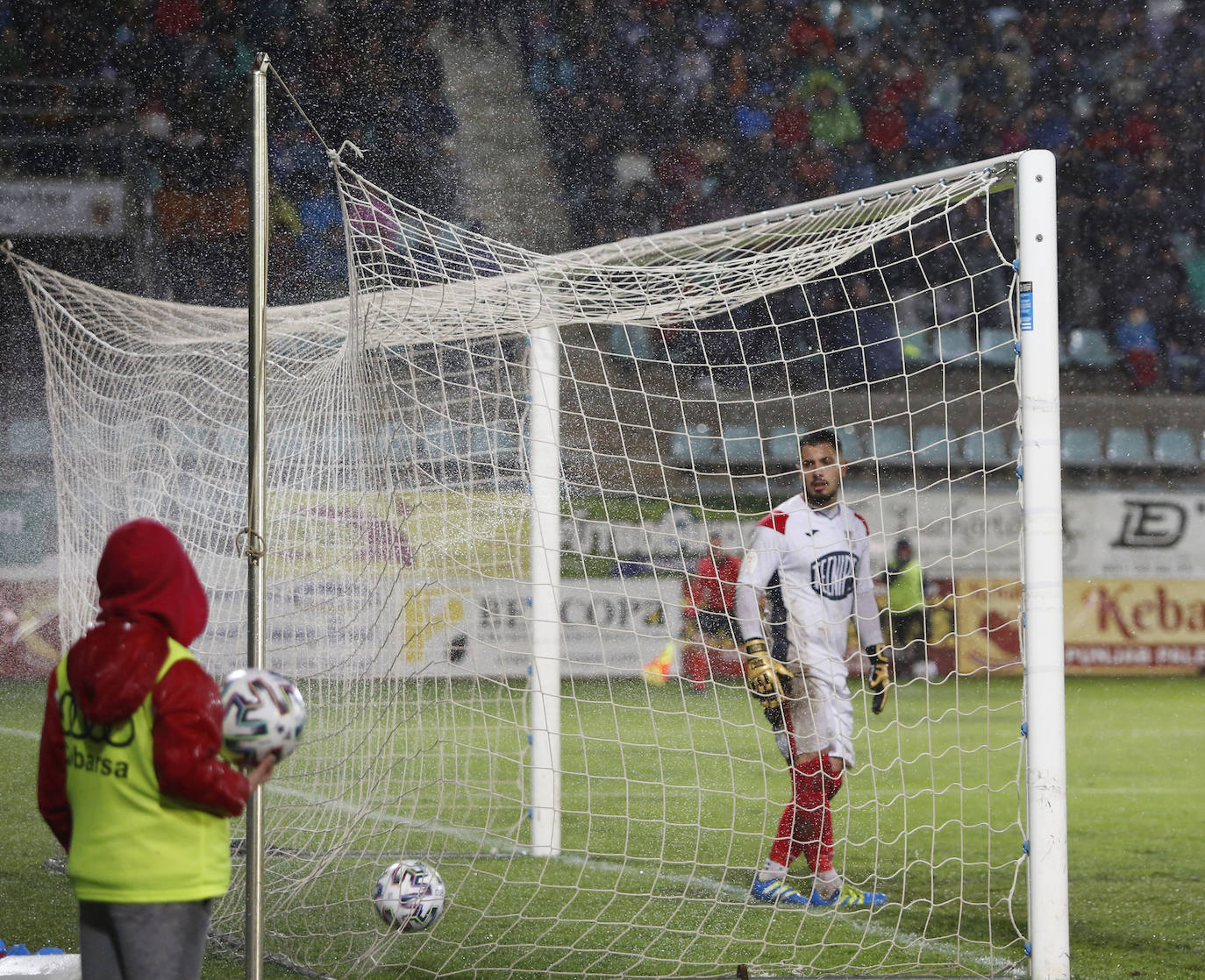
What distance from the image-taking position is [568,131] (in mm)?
14023

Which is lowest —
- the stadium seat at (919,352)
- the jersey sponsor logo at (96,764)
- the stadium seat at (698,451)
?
the jersey sponsor logo at (96,764)

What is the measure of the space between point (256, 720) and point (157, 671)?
0.53 feet

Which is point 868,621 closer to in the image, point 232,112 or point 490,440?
point 490,440

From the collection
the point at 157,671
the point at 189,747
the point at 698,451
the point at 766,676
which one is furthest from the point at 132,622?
the point at 698,451

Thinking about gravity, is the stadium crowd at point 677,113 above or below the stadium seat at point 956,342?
above

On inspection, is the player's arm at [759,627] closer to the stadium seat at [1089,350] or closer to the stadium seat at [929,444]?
the stadium seat at [929,444]

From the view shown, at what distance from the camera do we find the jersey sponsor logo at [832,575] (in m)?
4.27

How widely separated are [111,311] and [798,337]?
30.6 feet

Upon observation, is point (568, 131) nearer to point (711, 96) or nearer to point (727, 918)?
point (711, 96)

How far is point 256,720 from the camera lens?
199 centimetres

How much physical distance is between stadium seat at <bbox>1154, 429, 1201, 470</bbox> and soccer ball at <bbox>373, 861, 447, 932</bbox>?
1159 centimetres

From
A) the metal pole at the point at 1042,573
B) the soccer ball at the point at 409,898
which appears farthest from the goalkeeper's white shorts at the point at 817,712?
the soccer ball at the point at 409,898

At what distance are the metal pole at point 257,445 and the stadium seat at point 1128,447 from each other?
12.1m

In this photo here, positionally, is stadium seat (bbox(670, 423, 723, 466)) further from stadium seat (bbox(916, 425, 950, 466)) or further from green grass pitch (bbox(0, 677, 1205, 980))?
green grass pitch (bbox(0, 677, 1205, 980))
